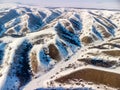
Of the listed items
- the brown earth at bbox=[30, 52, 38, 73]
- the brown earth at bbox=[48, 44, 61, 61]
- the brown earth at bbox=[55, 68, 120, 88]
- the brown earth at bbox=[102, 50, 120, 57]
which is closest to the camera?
the brown earth at bbox=[55, 68, 120, 88]

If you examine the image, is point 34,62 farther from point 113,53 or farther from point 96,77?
point 113,53

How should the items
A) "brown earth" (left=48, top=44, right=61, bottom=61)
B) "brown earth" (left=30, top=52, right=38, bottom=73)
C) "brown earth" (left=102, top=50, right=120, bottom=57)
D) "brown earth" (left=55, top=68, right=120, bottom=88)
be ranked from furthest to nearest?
"brown earth" (left=48, top=44, right=61, bottom=61) < "brown earth" (left=102, top=50, right=120, bottom=57) < "brown earth" (left=30, top=52, right=38, bottom=73) < "brown earth" (left=55, top=68, right=120, bottom=88)

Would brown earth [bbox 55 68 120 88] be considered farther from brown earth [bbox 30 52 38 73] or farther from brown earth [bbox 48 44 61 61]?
brown earth [bbox 48 44 61 61]

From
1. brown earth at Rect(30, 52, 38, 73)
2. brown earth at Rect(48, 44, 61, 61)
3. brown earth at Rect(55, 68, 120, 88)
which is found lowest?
brown earth at Rect(48, 44, 61, 61)

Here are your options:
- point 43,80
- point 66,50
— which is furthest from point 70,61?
point 43,80

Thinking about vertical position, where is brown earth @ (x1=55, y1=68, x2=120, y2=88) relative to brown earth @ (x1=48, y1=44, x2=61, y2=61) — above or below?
above

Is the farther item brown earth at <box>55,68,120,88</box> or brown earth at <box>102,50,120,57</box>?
brown earth at <box>102,50,120,57</box>

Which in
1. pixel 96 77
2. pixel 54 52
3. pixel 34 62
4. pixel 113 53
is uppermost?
pixel 96 77

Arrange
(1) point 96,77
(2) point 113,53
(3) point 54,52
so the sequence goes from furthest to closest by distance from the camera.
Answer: (3) point 54,52
(2) point 113,53
(1) point 96,77

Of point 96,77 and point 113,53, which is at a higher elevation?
point 96,77

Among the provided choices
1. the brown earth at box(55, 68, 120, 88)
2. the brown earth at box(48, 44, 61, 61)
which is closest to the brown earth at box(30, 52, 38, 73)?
the brown earth at box(48, 44, 61, 61)

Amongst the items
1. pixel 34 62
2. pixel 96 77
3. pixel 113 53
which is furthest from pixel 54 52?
pixel 96 77

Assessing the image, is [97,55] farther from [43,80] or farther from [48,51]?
[43,80]
